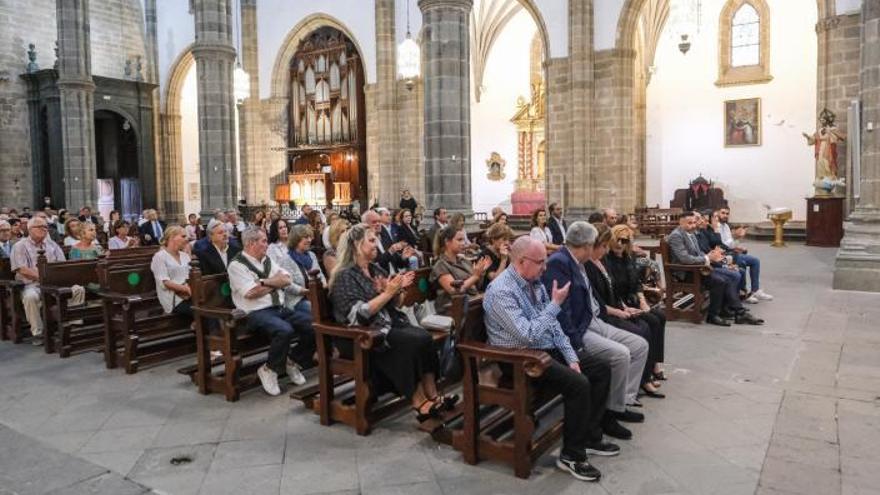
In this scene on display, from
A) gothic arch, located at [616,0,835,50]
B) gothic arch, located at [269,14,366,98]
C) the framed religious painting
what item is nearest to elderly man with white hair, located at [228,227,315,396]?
gothic arch, located at [616,0,835,50]

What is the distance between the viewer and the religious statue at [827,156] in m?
15.6

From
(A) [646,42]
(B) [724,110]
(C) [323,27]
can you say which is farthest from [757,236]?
(C) [323,27]

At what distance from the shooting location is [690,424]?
14.6 ft

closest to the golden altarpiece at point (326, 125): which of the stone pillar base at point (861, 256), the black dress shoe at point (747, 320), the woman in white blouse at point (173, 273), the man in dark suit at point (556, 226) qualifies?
the man in dark suit at point (556, 226)

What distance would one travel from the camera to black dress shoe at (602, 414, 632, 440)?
4.21m

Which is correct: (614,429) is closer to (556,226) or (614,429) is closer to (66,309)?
(66,309)

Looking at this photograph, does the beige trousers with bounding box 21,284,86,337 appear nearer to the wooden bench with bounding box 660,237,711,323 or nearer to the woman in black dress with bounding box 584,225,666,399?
the woman in black dress with bounding box 584,225,666,399

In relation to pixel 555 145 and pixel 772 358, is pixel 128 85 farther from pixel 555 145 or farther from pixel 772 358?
pixel 772 358

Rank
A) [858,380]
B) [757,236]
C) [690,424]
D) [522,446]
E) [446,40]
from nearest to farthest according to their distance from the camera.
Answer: [522,446], [690,424], [858,380], [446,40], [757,236]

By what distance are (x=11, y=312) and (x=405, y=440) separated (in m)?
5.61

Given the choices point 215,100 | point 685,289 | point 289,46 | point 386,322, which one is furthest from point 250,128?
point 386,322

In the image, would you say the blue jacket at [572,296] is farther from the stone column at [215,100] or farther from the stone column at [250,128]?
the stone column at [250,128]

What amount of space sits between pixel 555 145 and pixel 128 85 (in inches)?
583

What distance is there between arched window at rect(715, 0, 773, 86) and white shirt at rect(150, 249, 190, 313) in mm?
19147
